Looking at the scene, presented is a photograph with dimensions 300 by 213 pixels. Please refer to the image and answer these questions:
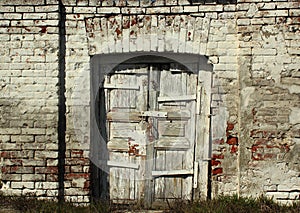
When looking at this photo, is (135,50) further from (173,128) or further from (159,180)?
(159,180)

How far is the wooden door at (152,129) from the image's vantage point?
546cm

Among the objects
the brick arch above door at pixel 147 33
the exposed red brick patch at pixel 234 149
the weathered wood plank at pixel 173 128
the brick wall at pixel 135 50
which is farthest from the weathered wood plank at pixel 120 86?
the exposed red brick patch at pixel 234 149

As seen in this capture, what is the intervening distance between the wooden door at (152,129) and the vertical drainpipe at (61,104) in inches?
21.6

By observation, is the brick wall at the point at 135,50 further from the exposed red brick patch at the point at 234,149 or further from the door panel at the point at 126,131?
the door panel at the point at 126,131


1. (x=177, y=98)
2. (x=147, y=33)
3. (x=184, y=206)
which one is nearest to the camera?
(x=184, y=206)

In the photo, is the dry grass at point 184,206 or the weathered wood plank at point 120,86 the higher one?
the weathered wood plank at point 120,86

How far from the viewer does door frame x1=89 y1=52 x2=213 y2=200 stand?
540cm

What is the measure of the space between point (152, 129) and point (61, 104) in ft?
3.94

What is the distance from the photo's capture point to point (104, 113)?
219 inches

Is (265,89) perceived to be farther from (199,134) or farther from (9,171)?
(9,171)

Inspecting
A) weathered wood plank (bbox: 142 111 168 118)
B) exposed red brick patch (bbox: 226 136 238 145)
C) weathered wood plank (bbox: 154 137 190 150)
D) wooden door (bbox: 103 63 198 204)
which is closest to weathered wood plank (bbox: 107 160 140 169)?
wooden door (bbox: 103 63 198 204)

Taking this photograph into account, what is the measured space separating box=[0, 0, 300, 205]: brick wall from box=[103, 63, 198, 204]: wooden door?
0.30 meters

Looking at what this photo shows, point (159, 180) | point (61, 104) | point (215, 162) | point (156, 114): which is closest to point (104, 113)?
point (61, 104)

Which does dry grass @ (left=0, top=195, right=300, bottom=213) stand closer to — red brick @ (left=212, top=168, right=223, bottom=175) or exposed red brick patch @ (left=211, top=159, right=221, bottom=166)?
red brick @ (left=212, top=168, right=223, bottom=175)
